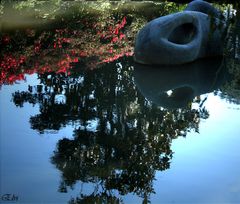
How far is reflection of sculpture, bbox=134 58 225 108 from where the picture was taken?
728cm

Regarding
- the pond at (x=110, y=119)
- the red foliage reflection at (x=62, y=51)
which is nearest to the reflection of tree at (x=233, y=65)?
the pond at (x=110, y=119)

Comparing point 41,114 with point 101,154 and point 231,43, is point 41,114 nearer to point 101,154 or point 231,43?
point 101,154

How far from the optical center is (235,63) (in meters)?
9.32

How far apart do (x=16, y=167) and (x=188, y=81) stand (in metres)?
4.08

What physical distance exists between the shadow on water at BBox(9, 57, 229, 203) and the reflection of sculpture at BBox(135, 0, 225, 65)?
0.23 m

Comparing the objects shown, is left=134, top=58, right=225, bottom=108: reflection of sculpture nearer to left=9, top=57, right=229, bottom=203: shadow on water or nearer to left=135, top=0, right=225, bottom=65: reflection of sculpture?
left=9, top=57, right=229, bottom=203: shadow on water

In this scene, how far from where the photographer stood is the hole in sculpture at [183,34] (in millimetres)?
9258

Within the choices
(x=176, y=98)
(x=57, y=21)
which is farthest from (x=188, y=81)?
(x=57, y=21)

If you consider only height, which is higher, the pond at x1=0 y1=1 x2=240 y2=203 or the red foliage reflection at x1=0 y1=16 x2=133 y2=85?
the red foliage reflection at x1=0 y1=16 x2=133 y2=85

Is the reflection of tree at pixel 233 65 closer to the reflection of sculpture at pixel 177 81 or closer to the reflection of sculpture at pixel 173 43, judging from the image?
the reflection of sculpture at pixel 177 81
